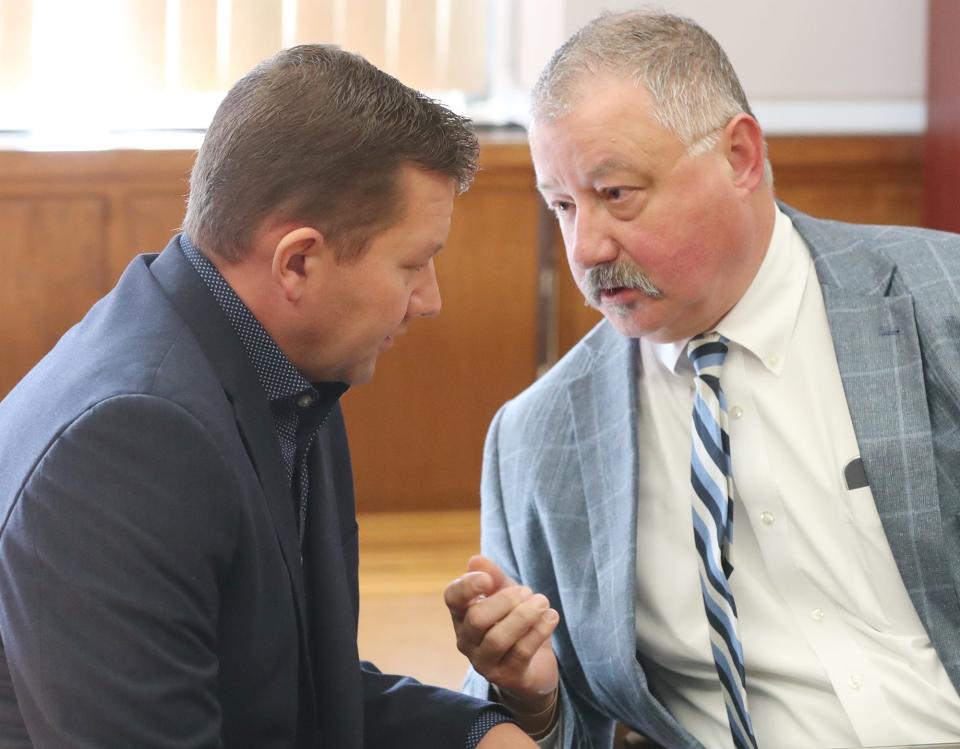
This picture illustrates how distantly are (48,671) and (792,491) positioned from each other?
3.52ft

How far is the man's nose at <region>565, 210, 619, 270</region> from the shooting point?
1.83 meters

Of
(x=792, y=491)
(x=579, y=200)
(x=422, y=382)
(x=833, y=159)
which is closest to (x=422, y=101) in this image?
(x=579, y=200)

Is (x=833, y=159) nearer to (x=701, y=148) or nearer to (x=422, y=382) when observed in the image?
(x=422, y=382)

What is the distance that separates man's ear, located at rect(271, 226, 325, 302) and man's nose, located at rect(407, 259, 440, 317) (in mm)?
143

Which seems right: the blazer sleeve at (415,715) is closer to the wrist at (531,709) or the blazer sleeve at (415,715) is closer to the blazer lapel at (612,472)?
the wrist at (531,709)

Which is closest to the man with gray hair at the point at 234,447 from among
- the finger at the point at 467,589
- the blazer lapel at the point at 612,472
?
the finger at the point at 467,589

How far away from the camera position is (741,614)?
1850 millimetres

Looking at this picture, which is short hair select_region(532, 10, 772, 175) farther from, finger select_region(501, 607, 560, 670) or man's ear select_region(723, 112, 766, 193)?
finger select_region(501, 607, 560, 670)

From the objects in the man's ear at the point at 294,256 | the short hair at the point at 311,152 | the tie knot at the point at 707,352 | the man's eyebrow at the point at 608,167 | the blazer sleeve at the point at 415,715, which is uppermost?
the short hair at the point at 311,152

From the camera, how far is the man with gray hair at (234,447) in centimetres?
118

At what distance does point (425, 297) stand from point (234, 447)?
0.32 metres

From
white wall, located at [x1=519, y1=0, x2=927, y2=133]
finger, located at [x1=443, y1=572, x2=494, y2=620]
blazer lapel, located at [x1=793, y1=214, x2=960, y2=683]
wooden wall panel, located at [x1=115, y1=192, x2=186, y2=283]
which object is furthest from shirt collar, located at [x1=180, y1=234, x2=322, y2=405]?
white wall, located at [x1=519, y1=0, x2=927, y2=133]

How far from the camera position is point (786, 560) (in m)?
1.84

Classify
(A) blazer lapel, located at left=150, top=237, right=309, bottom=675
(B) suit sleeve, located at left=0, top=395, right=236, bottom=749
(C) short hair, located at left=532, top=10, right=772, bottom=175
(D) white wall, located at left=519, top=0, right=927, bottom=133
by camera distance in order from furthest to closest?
(D) white wall, located at left=519, top=0, right=927, bottom=133 < (C) short hair, located at left=532, top=10, right=772, bottom=175 < (A) blazer lapel, located at left=150, top=237, right=309, bottom=675 < (B) suit sleeve, located at left=0, top=395, right=236, bottom=749
